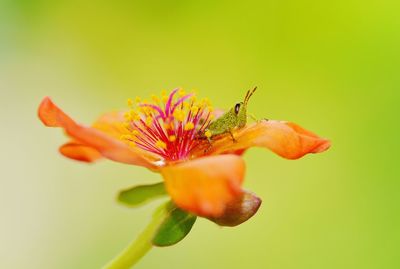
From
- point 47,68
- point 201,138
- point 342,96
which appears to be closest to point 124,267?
point 201,138

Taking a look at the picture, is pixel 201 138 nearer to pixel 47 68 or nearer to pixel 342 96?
pixel 342 96

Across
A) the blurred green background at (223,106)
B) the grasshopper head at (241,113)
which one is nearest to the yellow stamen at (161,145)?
the grasshopper head at (241,113)

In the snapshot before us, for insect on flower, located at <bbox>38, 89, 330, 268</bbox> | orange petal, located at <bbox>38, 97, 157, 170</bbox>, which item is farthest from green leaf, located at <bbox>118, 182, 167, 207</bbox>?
orange petal, located at <bbox>38, 97, 157, 170</bbox>

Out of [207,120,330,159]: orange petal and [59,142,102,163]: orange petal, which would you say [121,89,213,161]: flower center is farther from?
[59,142,102,163]: orange petal

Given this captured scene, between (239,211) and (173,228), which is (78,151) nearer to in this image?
(173,228)

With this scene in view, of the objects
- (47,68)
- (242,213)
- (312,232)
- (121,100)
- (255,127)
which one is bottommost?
(312,232)

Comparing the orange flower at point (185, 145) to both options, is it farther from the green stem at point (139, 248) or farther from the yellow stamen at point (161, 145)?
the green stem at point (139, 248)
